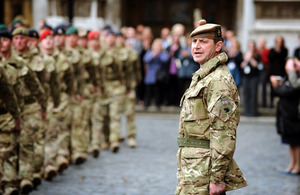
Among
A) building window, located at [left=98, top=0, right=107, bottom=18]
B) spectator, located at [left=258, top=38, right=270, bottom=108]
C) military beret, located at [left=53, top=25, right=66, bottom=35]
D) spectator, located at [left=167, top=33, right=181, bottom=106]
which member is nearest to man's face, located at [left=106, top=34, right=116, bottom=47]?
military beret, located at [left=53, top=25, right=66, bottom=35]

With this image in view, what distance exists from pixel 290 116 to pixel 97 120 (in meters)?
3.79

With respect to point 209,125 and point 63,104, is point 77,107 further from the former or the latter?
point 209,125

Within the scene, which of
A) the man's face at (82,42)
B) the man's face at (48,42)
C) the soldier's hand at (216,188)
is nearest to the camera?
the soldier's hand at (216,188)

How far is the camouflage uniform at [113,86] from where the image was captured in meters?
11.6

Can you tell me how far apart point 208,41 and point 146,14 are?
832 inches

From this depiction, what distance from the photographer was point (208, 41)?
4918mm

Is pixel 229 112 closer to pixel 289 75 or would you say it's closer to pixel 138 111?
pixel 289 75

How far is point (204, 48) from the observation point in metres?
4.94

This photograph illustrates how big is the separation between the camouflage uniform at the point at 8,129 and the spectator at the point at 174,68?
1018 cm

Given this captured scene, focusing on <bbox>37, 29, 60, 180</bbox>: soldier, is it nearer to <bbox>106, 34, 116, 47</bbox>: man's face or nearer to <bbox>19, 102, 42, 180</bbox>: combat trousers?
<bbox>19, 102, 42, 180</bbox>: combat trousers

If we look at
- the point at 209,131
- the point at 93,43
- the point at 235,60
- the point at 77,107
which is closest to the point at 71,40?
the point at 93,43

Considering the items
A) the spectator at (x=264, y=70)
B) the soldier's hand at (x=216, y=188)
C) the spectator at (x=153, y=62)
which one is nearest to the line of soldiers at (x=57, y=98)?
the soldier's hand at (x=216, y=188)

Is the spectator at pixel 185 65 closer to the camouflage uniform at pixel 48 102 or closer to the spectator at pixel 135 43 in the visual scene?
the spectator at pixel 135 43

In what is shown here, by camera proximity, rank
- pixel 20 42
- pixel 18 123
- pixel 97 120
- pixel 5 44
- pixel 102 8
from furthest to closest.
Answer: pixel 102 8, pixel 97 120, pixel 20 42, pixel 5 44, pixel 18 123
